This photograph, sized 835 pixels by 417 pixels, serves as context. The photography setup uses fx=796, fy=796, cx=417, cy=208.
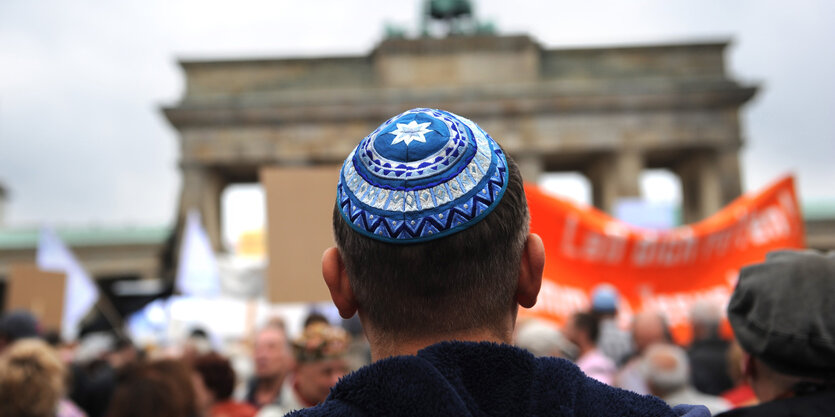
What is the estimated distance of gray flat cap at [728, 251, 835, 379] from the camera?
2043 mm

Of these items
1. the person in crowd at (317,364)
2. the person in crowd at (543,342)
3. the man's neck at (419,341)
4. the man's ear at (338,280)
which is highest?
the man's ear at (338,280)

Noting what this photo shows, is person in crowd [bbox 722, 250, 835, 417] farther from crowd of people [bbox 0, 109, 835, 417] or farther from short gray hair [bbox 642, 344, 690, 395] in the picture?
short gray hair [bbox 642, 344, 690, 395]

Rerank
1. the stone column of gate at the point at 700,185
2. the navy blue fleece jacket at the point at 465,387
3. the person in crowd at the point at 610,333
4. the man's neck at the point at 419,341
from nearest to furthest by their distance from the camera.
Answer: the navy blue fleece jacket at the point at 465,387
the man's neck at the point at 419,341
the person in crowd at the point at 610,333
the stone column of gate at the point at 700,185

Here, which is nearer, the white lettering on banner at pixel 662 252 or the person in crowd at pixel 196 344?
the white lettering on banner at pixel 662 252

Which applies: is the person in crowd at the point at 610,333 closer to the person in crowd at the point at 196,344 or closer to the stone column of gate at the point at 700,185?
the person in crowd at the point at 196,344

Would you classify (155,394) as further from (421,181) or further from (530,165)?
(530,165)

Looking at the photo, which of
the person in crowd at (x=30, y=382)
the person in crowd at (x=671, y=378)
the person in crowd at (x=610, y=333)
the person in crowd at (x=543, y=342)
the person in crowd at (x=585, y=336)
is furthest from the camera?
the person in crowd at (x=610, y=333)

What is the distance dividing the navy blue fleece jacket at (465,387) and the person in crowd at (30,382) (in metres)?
2.89

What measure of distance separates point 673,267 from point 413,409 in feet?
21.7

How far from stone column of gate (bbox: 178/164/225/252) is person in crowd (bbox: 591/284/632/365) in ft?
90.3

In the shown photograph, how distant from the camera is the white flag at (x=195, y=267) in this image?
11.4 m

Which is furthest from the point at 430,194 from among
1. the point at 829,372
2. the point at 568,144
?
the point at 568,144

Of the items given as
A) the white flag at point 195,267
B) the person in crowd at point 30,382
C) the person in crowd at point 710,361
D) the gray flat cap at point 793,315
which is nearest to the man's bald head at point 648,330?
the person in crowd at point 710,361

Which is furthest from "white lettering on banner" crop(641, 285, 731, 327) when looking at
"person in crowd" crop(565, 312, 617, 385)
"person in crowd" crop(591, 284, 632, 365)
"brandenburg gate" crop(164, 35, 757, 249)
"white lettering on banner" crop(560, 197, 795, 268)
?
"brandenburg gate" crop(164, 35, 757, 249)
